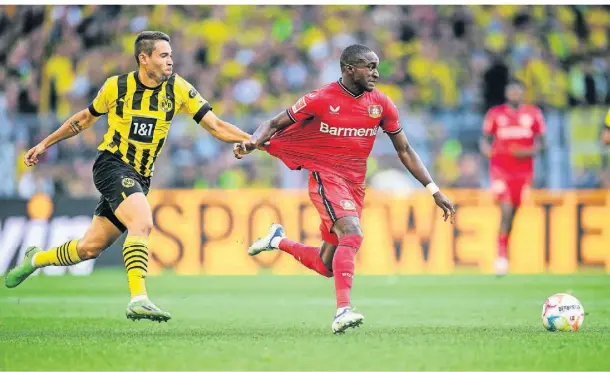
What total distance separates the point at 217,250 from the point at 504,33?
Answer: 7480mm

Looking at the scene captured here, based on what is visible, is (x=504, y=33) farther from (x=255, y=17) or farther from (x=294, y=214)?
(x=294, y=214)

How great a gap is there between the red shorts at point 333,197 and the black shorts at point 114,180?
4.46ft

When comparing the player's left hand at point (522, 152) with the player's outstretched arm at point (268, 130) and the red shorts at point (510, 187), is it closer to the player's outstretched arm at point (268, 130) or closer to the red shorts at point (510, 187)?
the red shorts at point (510, 187)

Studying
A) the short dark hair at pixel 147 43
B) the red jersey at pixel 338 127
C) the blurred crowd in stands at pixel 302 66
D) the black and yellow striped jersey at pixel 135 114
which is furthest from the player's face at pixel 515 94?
the short dark hair at pixel 147 43

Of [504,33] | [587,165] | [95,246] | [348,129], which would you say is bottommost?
[95,246]

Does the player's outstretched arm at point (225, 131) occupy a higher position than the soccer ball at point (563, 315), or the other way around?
the player's outstretched arm at point (225, 131)

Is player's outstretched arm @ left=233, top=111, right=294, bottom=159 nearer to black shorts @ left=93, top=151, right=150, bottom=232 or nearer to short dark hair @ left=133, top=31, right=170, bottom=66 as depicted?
black shorts @ left=93, top=151, right=150, bottom=232

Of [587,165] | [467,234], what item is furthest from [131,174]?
[587,165]

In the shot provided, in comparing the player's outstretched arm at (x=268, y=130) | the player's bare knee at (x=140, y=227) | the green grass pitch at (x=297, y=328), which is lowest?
the green grass pitch at (x=297, y=328)

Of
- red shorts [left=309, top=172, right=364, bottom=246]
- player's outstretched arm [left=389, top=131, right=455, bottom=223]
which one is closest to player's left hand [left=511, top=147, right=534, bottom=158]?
player's outstretched arm [left=389, top=131, right=455, bottom=223]

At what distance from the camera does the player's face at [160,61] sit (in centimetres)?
851

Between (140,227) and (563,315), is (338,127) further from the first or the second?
(563,315)

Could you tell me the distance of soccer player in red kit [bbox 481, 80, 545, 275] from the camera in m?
15.2

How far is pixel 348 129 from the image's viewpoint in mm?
8484
